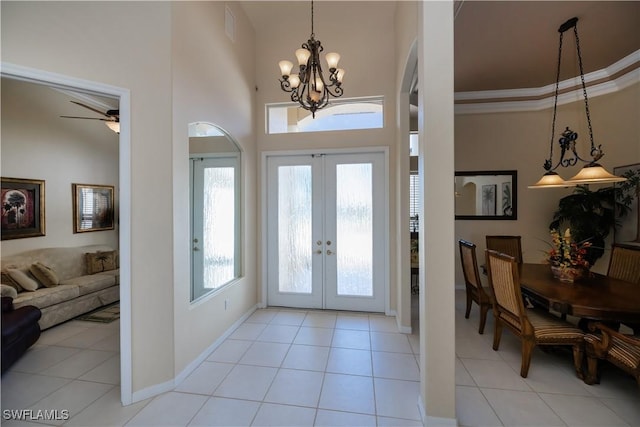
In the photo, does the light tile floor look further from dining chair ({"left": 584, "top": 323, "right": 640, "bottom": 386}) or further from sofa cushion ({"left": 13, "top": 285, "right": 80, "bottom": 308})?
sofa cushion ({"left": 13, "top": 285, "right": 80, "bottom": 308})

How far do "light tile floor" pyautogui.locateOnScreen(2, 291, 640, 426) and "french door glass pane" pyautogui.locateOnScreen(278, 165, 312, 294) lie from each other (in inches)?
40.9

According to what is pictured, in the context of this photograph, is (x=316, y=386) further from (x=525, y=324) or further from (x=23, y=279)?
(x=23, y=279)

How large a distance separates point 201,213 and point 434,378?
298cm

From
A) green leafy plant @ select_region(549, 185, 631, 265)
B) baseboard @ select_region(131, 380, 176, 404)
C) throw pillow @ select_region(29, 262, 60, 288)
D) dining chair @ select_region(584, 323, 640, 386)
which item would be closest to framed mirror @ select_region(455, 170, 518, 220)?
green leafy plant @ select_region(549, 185, 631, 265)

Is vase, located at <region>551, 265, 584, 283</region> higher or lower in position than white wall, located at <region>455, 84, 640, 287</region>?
lower

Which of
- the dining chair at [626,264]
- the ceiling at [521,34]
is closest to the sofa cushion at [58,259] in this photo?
the ceiling at [521,34]

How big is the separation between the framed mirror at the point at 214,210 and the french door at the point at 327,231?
0.62m

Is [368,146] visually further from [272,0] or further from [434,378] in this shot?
[434,378]

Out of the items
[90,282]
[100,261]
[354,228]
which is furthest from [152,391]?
[100,261]

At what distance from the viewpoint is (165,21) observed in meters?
2.25

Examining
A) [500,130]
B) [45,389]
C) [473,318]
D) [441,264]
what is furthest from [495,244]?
[45,389]

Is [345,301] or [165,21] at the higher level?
[165,21]

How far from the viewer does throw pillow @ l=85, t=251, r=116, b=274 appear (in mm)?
4434

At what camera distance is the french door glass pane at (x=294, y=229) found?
412 cm
